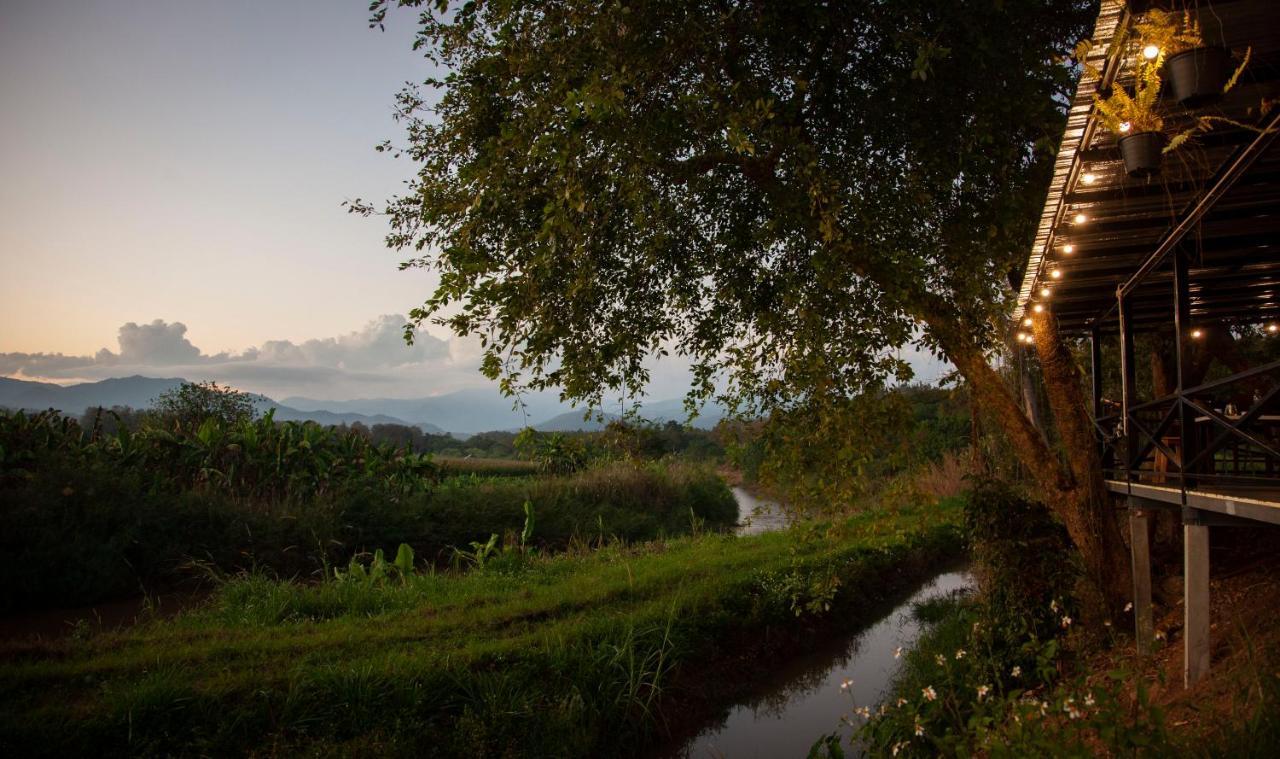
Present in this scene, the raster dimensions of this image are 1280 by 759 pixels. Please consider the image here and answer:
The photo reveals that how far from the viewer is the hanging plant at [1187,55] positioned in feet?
11.0

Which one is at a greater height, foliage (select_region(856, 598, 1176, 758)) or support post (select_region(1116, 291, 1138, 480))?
support post (select_region(1116, 291, 1138, 480))

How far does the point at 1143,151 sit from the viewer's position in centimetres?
397

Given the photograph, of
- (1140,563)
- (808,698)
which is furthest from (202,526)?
(1140,563)

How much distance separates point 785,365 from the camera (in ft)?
21.4

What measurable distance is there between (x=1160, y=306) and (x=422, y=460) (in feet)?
47.9

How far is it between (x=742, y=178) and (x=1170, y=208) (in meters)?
3.53

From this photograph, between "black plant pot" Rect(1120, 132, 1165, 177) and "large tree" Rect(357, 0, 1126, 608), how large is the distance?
149cm

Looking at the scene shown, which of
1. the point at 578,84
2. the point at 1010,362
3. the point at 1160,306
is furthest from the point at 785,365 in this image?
the point at 1010,362

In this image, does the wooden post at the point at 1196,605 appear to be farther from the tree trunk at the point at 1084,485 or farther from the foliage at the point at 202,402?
the foliage at the point at 202,402

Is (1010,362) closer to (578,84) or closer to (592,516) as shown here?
(592,516)

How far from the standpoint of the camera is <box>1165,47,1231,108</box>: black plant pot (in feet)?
11.1

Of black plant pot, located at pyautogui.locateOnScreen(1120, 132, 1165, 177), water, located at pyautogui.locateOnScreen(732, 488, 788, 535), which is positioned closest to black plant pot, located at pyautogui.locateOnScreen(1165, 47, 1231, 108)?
black plant pot, located at pyautogui.locateOnScreen(1120, 132, 1165, 177)

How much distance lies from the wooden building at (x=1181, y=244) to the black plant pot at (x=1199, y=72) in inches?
1.5

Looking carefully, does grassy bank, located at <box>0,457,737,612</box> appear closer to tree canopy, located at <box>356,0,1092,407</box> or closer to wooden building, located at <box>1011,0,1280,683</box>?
tree canopy, located at <box>356,0,1092,407</box>
